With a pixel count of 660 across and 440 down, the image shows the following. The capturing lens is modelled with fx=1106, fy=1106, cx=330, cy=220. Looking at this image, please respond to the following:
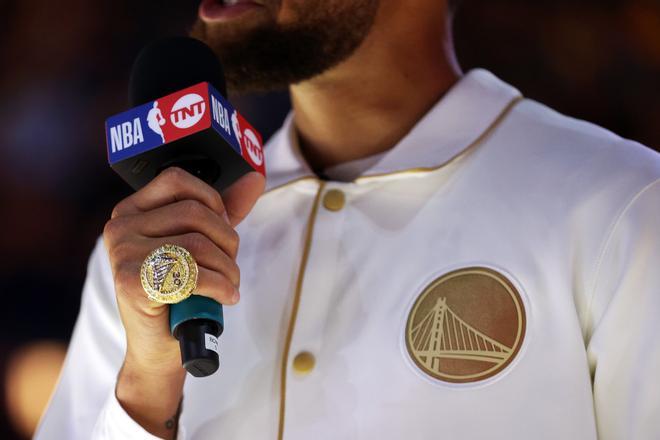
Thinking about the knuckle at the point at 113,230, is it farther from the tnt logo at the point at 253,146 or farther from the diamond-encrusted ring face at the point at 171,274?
the tnt logo at the point at 253,146

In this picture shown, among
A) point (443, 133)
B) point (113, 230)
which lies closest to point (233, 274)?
point (113, 230)

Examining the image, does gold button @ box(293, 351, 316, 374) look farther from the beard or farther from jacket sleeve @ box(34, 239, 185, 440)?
the beard

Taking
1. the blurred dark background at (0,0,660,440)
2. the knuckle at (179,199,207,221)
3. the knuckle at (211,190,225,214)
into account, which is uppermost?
the knuckle at (179,199,207,221)

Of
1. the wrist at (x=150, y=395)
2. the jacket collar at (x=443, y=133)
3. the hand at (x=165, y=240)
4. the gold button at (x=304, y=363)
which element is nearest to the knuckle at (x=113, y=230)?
the hand at (x=165, y=240)

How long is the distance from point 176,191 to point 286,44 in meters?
0.53

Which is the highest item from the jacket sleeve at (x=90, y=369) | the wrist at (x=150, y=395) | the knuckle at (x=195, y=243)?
the knuckle at (x=195, y=243)

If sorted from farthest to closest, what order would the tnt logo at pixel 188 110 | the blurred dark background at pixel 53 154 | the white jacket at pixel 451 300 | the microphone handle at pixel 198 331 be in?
the blurred dark background at pixel 53 154 → the white jacket at pixel 451 300 → the tnt logo at pixel 188 110 → the microphone handle at pixel 198 331

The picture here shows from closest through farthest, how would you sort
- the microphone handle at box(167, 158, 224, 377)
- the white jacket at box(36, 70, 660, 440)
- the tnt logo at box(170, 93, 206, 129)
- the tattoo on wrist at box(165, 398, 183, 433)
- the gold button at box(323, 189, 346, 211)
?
the microphone handle at box(167, 158, 224, 377), the tnt logo at box(170, 93, 206, 129), the white jacket at box(36, 70, 660, 440), the tattoo on wrist at box(165, 398, 183, 433), the gold button at box(323, 189, 346, 211)

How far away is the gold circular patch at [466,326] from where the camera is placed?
1.39 meters

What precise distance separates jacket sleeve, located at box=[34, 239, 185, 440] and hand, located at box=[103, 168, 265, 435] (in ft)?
1.13

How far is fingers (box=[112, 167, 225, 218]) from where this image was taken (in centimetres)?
122

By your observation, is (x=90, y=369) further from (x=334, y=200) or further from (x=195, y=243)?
(x=195, y=243)

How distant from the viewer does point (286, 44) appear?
1.69 metres

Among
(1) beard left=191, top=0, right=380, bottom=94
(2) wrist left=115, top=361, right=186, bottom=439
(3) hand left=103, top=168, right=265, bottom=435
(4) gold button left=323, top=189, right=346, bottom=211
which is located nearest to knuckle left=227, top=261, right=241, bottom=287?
(3) hand left=103, top=168, right=265, bottom=435
